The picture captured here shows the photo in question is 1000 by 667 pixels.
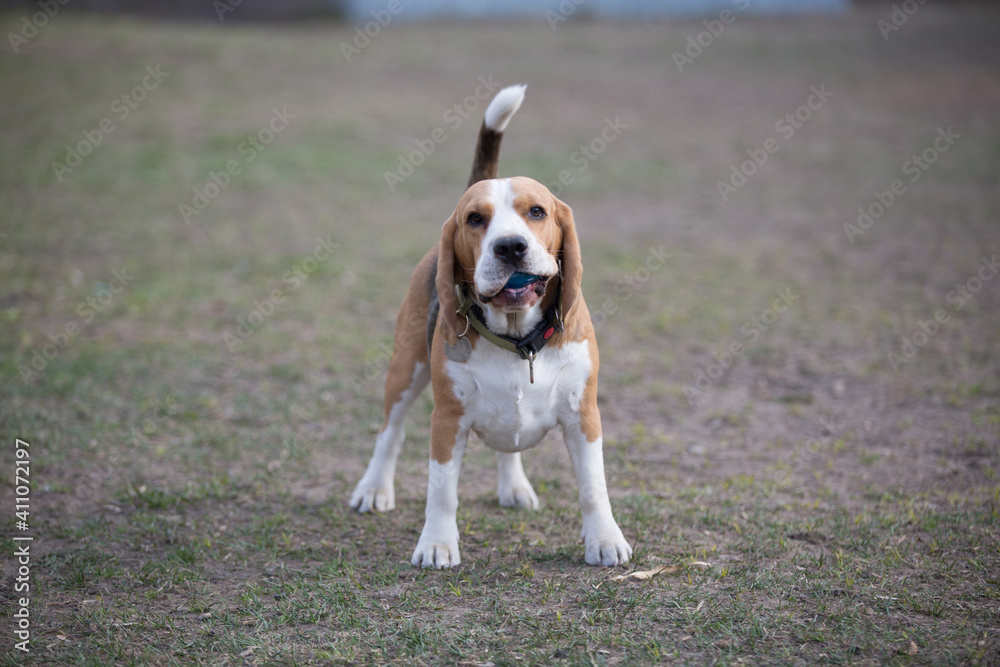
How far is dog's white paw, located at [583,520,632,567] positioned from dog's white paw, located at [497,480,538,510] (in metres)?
0.77

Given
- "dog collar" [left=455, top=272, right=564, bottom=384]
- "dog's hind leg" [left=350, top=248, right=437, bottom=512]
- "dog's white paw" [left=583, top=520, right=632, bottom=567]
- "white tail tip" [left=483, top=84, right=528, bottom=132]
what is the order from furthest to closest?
"dog's hind leg" [left=350, top=248, right=437, bottom=512], "white tail tip" [left=483, top=84, right=528, bottom=132], "dog's white paw" [left=583, top=520, right=632, bottom=567], "dog collar" [left=455, top=272, right=564, bottom=384]

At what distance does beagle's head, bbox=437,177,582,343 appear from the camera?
362 centimetres

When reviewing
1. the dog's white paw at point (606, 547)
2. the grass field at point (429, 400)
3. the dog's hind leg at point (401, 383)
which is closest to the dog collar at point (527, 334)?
the dog's hind leg at point (401, 383)

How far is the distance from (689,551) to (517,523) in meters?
0.92

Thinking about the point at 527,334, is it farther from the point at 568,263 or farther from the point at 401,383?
the point at 401,383

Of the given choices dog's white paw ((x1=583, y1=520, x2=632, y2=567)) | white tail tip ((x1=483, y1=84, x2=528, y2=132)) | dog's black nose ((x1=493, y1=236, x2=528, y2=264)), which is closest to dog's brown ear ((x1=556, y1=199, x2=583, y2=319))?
dog's black nose ((x1=493, y1=236, x2=528, y2=264))

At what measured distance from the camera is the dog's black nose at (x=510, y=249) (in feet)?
11.8

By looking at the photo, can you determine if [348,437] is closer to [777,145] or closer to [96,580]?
[96,580]

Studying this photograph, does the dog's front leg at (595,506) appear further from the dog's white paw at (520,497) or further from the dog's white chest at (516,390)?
the dog's white paw at (520,497)

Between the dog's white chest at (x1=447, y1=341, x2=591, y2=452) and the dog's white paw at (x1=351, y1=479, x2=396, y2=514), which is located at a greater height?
the dog's white chest at (x1=447, y1=341, x2=591, y2=452)

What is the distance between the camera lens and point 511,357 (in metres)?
3.93

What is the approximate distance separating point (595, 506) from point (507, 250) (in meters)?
1.30

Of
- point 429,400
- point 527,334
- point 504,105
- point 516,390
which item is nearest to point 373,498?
point 516,390

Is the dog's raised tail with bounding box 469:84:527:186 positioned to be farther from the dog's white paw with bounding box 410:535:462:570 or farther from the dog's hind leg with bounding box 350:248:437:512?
the dog's white paw with bounding box 410:535:462:570
